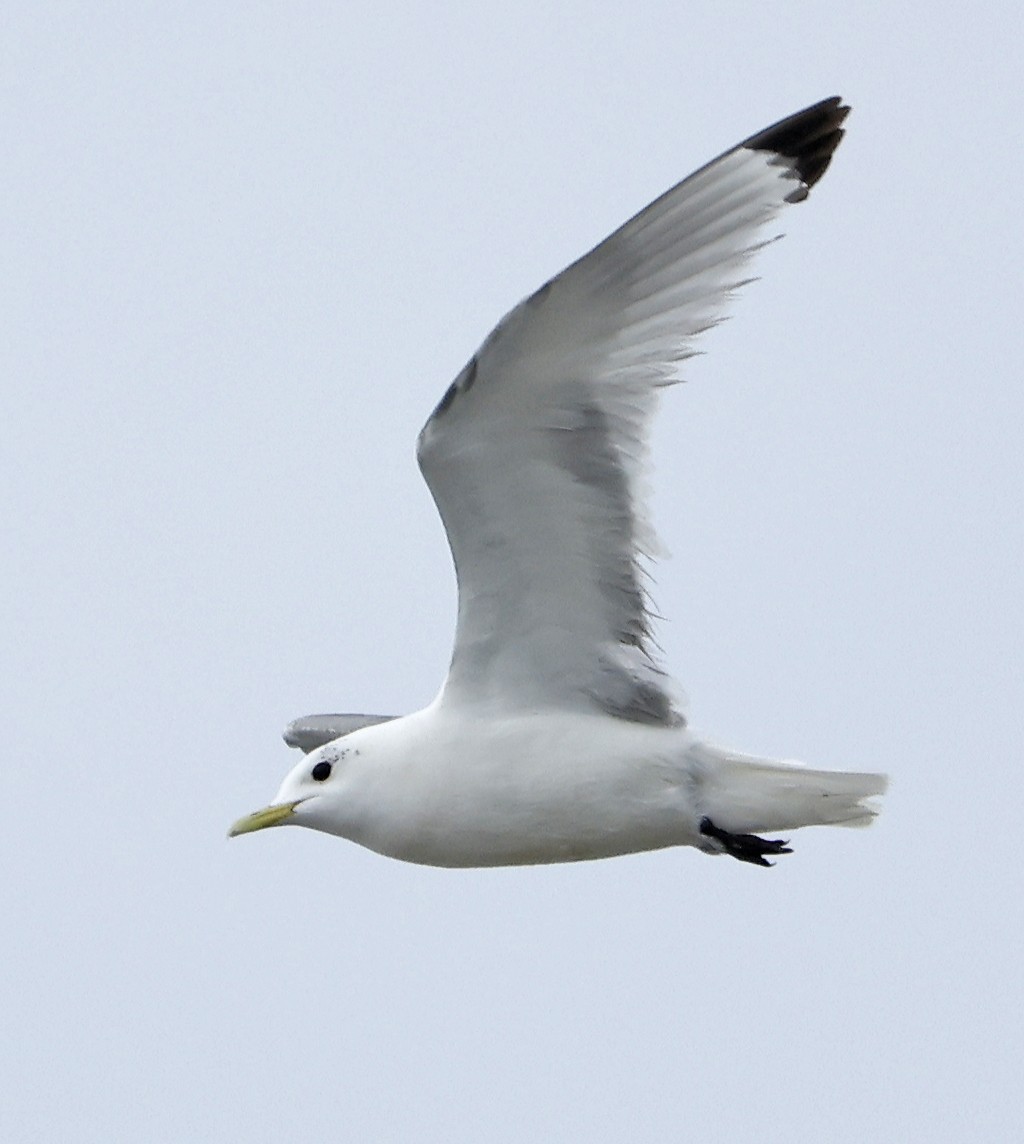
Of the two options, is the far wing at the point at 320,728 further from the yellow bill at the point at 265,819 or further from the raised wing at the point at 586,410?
the raised wing at the point at 586,410

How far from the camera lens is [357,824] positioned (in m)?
9.26

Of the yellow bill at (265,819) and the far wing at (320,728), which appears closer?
the yellow bill at (265,819)

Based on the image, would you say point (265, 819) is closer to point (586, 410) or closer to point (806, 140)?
point (586, 410)

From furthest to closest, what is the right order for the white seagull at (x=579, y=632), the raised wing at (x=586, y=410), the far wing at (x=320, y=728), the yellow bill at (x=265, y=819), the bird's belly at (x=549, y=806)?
the far wing at (x=320, y=728) → the yellow bill at (x=265, y=819) → the bird's belly at (x=549, y=806) → the white seagull at (x=579, y=632) → the raised wing at (x=586, y=410)

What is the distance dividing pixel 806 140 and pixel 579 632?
1.95 m

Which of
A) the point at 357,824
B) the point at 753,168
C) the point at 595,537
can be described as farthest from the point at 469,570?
the point at 753,168

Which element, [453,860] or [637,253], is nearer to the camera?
[637,253]

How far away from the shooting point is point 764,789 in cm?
903

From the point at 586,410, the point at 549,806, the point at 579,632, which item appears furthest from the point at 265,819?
the point at 586,410

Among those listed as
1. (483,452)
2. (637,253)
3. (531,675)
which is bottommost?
(531,675)

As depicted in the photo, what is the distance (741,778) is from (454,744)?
1049 millimetres

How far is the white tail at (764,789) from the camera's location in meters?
9.04

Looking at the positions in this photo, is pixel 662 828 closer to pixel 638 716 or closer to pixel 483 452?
pixel 638 716

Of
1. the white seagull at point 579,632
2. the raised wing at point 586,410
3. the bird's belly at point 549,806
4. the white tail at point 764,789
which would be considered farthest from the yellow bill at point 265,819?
the white tail at point 764,789
